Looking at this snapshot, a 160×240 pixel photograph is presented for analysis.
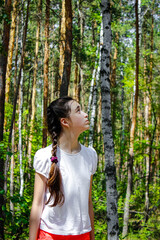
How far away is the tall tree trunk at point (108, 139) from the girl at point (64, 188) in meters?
1.90

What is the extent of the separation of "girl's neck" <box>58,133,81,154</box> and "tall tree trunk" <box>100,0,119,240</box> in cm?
198

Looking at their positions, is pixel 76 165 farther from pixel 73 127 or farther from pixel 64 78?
pixel 64 78

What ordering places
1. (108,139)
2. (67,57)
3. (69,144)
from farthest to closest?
(67,57)
(108,139)
(69,144)

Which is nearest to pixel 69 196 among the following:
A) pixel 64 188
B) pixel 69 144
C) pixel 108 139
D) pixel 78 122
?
pixel 64 188

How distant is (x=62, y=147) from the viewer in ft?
5.42

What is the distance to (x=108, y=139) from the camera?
3.67 metres

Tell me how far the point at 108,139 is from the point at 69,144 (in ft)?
6.78

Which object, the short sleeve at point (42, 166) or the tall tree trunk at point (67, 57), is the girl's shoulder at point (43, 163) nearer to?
the short sleeve at point (42, 166)

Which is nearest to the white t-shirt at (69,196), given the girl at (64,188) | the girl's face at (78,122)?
the girl at (64,188)

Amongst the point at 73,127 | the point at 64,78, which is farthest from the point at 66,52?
the point at 73,127

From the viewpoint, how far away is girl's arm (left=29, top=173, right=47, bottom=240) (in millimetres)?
1509

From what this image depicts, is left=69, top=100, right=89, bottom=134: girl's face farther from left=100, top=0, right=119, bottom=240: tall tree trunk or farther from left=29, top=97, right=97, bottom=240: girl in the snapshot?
left=100, top=0, right=119, bottom=240: tall tree trunk

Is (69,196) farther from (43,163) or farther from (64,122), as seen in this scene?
(64,122)

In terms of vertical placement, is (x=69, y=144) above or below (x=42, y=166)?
above
